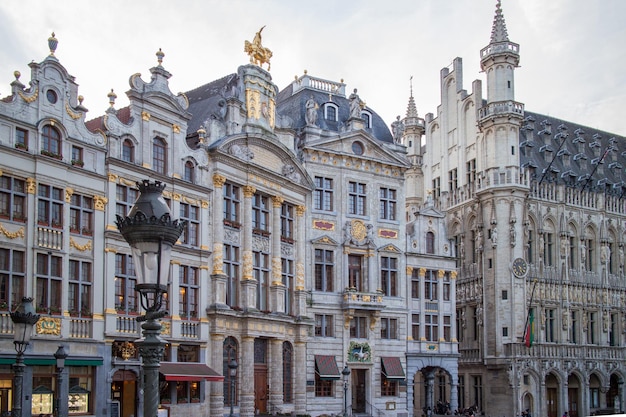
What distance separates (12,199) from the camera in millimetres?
30453

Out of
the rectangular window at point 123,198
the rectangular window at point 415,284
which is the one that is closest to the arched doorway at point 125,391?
the rectangular window at point 123,198

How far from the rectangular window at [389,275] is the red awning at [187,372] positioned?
1446 centimetres

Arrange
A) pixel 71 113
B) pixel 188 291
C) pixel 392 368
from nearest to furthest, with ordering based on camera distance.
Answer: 1. pixel 71 113
2. pixel 188 291
3. pixel 392 368

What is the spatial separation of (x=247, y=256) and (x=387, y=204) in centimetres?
1167

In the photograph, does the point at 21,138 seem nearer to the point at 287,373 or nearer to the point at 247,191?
the point at 247,191

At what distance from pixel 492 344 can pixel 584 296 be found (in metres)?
9.27

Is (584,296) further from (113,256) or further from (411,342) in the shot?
(113,256)

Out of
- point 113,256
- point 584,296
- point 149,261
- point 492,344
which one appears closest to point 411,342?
point 492,344

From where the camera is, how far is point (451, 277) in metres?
51.5

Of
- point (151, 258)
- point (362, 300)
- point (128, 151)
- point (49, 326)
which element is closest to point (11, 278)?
point (49, 326)

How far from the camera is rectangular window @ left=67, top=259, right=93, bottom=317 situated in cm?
3219

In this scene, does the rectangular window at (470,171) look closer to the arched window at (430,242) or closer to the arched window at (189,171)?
the arched window at (430,242)

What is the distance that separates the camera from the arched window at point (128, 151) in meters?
35.2

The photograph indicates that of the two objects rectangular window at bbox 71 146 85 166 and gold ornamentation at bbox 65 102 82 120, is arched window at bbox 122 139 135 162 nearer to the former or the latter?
rectangular window at bbox 71 146 85 166
